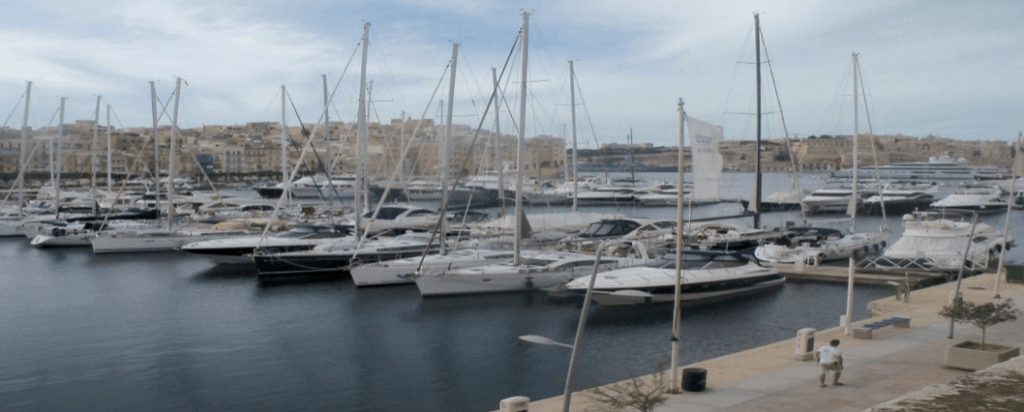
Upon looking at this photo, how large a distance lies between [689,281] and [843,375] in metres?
10.5

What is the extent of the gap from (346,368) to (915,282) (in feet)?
58.1

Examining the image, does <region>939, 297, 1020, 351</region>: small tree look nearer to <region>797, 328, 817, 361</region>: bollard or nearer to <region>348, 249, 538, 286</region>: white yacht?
<region>797, 328, 817, 361</region>: bollard

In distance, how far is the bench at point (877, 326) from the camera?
15.5m

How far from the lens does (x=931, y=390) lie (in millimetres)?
9766

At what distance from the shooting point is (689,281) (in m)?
23.2

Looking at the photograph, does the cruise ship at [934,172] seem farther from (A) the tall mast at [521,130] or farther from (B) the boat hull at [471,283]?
(B) the boat hull at [471,283]

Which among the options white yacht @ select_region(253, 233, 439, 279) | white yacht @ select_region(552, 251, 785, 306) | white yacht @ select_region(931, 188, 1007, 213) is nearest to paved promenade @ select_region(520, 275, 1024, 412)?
white yacht @ select_region(552, 251, 785, 306)

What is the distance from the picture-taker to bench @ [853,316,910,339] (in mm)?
15492

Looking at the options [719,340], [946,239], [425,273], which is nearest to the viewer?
[719,340]

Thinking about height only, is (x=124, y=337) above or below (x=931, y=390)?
below

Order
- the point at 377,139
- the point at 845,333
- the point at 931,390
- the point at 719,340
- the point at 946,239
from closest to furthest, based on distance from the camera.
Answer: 1. the point at 931,390
2. the point at 845,333
3. the point at 719,340
4. the point at 946,239
5. the point at 377,139

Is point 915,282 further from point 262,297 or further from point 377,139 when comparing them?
point 377,139

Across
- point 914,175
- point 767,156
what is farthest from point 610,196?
point 767,156

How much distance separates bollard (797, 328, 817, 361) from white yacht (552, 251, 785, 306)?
25.5ft
